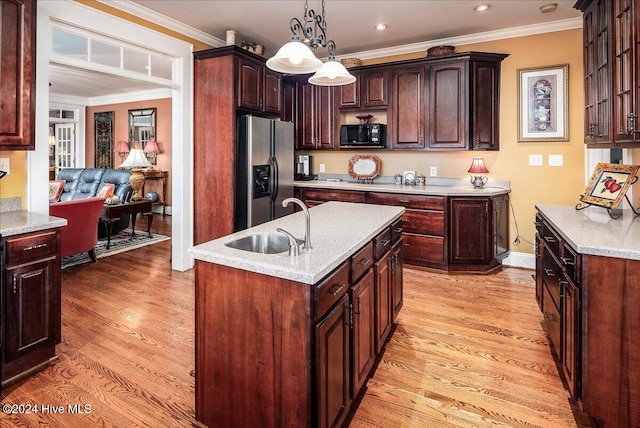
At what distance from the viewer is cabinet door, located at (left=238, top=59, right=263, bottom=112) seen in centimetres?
420

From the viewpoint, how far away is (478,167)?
438 cm

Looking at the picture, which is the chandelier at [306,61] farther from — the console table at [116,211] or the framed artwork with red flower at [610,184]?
the console table at [116,211]

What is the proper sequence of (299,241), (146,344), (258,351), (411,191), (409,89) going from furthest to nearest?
1. (409,89)
2. (411,191)
3. (146,344)
4. (299,241)
5. (258,351)

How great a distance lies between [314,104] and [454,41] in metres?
1.92

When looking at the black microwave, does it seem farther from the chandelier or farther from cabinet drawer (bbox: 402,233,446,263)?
the chandelier

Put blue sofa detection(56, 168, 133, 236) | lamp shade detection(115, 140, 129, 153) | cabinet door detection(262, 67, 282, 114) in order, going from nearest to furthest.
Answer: cabinet door detection(262, 67, 282, 114), blue sofa detection(56, 168, 133, 236), lamp shade detection(115, 140, 129, 153)

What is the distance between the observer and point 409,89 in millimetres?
4613

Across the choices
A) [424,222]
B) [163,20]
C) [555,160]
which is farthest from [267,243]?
[555,160]

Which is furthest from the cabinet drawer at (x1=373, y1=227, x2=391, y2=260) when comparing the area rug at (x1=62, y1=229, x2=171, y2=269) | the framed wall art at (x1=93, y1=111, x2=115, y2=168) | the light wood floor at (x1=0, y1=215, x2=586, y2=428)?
the framed wall art at (x1=93, y1=111, x2=115, y2=168)

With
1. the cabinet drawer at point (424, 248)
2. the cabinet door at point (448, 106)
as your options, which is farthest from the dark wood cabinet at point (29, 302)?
the cabinet door at point (448, 106)

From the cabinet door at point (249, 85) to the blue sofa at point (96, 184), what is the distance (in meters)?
2.92

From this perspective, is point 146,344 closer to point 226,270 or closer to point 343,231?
point 226,270

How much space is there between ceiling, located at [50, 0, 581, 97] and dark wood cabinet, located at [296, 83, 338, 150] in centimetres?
67

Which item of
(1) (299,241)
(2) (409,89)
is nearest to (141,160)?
(2) (409,89)
